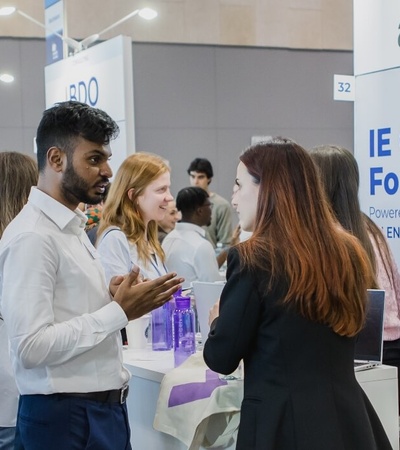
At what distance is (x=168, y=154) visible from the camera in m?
9.79

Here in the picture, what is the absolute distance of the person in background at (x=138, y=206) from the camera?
347 cm

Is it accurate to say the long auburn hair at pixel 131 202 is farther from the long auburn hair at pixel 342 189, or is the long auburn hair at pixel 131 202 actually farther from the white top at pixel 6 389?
the white top at pixel 6 389

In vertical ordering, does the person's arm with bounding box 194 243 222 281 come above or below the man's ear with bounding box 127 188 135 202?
below

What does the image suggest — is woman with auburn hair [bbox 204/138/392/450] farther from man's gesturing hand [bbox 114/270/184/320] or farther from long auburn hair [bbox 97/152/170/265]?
long auburn hair [bbox 97/152/170/265]

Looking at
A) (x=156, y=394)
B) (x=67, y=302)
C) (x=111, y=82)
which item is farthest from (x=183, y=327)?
(x=111, y=82)

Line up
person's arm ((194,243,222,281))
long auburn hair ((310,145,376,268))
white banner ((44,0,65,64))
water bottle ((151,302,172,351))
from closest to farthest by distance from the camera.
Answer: long auburn hair ((310,145,376,268)) → water bottle ((151,302,172,351)) → person's arm ((194,243,222,281)) → white banner ((44,0,65,64))

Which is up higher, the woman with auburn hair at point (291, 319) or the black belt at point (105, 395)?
the woman with auburn hair at point (291, 319)

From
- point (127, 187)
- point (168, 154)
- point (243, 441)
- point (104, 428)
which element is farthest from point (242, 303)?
point (168, 154)

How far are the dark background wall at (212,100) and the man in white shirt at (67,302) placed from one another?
24.5ft

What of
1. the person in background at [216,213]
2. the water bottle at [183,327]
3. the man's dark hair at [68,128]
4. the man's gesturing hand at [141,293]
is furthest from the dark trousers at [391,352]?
the person in background at [216,213]

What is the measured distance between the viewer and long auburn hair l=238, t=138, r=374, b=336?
184cm

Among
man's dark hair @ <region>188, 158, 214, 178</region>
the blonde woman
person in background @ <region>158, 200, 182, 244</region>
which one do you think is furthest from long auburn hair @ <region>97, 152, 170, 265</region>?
man's dark hair @ <region>188, 158, 214, 178</region>

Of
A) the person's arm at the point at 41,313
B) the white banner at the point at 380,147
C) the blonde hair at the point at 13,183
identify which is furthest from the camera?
the white banner at the point at 380,147

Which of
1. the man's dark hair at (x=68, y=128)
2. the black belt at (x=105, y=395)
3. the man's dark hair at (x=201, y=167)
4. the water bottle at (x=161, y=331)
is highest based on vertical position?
the man's dark hair at (x=68, y=128)
